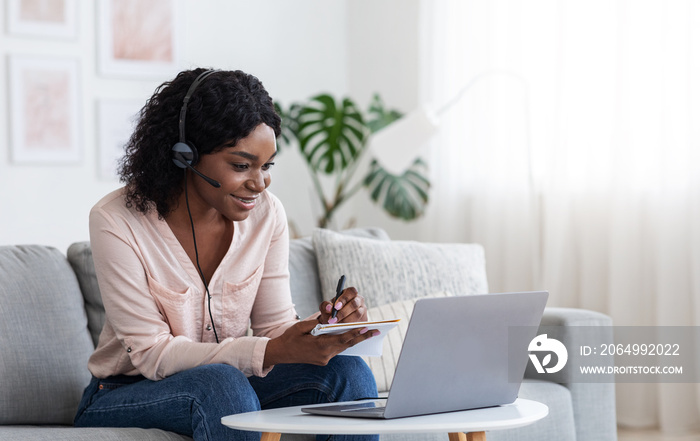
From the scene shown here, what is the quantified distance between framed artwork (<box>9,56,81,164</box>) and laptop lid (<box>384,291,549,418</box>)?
8.67ft

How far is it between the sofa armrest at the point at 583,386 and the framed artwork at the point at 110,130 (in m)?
2.14

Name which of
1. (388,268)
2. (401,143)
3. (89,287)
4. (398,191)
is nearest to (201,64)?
(398,191)

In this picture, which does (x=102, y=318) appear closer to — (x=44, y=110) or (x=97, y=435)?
(x=97, y=435)

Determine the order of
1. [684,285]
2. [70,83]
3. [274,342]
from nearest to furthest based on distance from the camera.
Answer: [274,342]
[684,285]
[70,83]

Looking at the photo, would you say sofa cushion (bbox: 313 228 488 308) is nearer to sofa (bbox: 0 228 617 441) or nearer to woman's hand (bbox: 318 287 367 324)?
sofa (bbox: 0 228 617 441)

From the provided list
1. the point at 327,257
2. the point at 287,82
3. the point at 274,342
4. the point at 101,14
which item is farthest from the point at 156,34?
the point at 274,342

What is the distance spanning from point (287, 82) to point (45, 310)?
2486 millimetres

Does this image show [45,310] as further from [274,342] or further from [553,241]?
[553,241]

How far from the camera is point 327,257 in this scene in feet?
7.43

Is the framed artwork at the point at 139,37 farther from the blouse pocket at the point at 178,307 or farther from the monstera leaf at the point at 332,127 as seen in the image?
the blouse pocket at the point at 178,307

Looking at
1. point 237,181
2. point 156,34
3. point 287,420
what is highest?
point 156,34

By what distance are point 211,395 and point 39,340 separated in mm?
640

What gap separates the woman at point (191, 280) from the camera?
4.64ft
